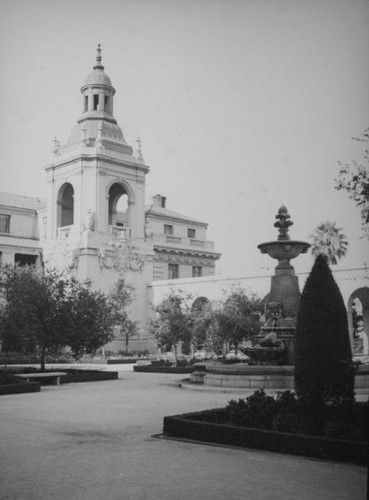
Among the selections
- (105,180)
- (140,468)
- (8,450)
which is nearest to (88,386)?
(8,450)

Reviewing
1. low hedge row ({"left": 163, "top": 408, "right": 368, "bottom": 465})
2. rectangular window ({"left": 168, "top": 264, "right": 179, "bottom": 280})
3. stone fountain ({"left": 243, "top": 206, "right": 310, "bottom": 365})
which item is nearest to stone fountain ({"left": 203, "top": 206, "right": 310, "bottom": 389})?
stone fountain ({"left": 243, "top": 206, "right": 310, "bottom": 365})

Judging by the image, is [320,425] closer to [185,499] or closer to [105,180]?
[185,499]

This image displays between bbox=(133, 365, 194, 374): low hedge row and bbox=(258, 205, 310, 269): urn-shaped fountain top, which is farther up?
bbox=(258, 205, 310, 269): urn-shaped fountain top

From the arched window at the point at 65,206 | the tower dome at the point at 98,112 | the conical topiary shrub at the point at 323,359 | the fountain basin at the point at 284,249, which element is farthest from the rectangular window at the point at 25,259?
the conical topiary shrub at the point at 323,359

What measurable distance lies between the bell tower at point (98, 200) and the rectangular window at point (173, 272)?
565 centimetres

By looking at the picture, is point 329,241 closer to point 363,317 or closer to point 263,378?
point 363,317

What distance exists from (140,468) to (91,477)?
73 cm

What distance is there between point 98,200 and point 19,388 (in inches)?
1100

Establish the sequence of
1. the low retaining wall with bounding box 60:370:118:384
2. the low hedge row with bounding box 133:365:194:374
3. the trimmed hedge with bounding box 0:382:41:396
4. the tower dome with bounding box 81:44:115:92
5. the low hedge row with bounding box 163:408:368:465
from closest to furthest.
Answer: the low hedge row with bounding box 163:408:368:465 < the trimmed hedge with bounding box 0:382:41:396 < the low retaining wall with bounding box 60:370:118:384 < the low hedge row with bounding box 133:365:194:374 < the tower dome with bounding box 81:44:115:92

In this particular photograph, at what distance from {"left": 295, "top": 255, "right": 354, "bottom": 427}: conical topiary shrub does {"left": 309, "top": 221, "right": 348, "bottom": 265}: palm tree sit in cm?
4252

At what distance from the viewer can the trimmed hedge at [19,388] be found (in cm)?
1828

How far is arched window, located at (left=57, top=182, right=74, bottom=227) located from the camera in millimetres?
48844

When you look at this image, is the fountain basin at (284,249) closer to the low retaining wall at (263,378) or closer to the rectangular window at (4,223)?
the low retaining wall at (263,378)

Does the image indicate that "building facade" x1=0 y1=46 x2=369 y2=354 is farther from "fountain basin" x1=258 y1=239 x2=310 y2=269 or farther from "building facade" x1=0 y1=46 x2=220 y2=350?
"fountain basin" x1=258 y1=239 x2=310 y2=269
